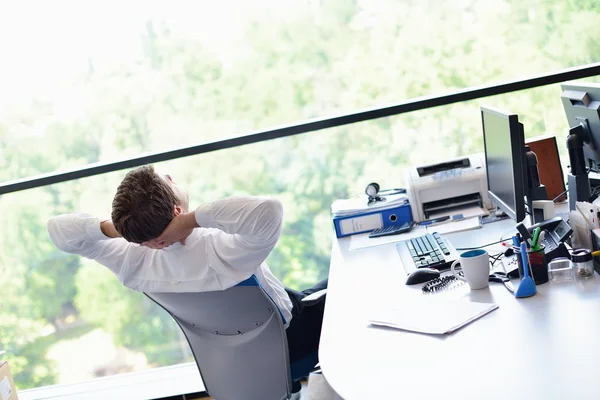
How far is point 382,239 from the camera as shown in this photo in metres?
2.78

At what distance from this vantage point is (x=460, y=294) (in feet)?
6.33

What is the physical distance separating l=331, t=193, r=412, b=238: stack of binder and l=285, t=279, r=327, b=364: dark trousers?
21.8 inches

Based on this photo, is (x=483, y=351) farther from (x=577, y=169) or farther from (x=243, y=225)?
(x=577, y=169)

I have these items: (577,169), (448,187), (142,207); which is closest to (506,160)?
(577,169)

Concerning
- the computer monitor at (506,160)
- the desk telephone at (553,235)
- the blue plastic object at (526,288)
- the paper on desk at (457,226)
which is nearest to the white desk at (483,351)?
the blue plastic object at (526,288)

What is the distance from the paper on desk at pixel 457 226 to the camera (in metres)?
2.66

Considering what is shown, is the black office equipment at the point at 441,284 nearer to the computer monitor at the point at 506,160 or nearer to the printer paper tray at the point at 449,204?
the computer monitor at the point at 506,160

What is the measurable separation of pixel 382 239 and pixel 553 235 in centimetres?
84

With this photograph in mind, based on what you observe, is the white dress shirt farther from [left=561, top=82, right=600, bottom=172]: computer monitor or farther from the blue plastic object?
[left=561, top=82, right=600, bottom=172]: computer monitor

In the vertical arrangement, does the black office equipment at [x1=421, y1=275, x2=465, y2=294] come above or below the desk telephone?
below

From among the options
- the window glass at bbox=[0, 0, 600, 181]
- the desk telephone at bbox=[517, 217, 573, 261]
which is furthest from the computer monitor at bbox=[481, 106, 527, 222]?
the window glass at bbox=[0, 0, 600, 181]

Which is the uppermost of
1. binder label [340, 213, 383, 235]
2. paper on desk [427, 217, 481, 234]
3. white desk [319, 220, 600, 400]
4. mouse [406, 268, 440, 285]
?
binder label [340, 213, 383, 235]

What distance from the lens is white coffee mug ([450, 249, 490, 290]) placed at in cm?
192

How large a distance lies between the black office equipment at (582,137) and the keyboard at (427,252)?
1.36 ft
